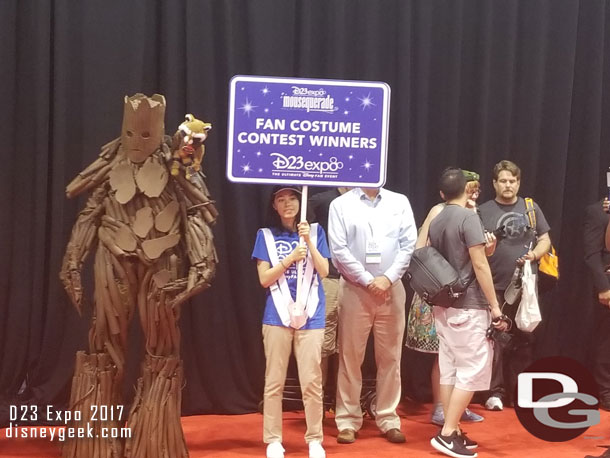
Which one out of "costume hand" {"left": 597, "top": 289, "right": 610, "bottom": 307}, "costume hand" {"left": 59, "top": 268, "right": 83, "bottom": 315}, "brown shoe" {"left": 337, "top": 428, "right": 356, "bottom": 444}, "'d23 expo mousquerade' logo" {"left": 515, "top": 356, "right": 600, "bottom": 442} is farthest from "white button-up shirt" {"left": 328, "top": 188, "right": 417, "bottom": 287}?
"costume hand" {"left": 597, "top": 289, "right": 610, "bottom": 307}

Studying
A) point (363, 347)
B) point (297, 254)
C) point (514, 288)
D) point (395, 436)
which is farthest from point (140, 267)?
point (514, 288)

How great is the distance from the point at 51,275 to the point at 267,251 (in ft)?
5.01

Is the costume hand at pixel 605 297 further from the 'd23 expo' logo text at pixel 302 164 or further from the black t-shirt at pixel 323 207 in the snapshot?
the 'd23 expo' logo text at pixel 302 164

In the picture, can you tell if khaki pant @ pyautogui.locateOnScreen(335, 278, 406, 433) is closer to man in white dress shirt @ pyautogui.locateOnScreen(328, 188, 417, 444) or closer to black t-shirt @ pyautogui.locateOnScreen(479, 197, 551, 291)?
man in white dress shirt @ pyautogui.locateOnScreen(328, 188, 417, 444)

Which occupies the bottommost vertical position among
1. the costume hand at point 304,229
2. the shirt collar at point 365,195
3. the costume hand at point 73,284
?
the costume hand at point 73,284

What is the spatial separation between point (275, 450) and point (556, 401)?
1.83 meters

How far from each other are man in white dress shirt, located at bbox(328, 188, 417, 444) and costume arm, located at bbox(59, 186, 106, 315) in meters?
1.32

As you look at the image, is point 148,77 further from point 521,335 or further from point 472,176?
point 521,335

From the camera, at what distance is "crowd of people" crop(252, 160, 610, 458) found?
429cm

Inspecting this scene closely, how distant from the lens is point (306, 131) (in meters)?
4.21

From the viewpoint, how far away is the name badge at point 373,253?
4621 mm

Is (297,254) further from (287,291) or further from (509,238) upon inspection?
(509,238)

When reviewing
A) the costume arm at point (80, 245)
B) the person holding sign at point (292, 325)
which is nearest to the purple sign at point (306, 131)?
the person holding sign at point (292, 325)

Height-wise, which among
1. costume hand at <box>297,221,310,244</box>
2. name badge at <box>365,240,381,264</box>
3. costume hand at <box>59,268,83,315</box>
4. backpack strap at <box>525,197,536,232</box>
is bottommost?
costume hand at <box>59,268,83,315</box>
